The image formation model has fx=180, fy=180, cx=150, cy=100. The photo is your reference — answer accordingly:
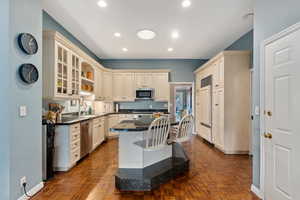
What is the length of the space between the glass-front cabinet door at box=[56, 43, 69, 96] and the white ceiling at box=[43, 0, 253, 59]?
29.1 inches

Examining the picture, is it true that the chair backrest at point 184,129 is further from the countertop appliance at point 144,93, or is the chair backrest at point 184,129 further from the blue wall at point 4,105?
the countertop appliance at point 144,93

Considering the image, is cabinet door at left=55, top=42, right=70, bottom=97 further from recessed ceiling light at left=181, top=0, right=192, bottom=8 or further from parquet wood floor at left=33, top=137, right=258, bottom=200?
recessed ceiling light at left=181, top=0, right=192, bottom=8

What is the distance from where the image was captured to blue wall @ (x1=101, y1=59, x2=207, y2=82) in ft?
23.6

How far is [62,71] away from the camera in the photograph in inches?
142

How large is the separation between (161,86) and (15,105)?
16.7 ft

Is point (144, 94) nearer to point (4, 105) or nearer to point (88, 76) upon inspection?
point (88, 76)

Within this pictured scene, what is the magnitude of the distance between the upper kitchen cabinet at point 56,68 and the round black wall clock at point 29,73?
30.1 inches

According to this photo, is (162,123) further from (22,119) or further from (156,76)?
(156,76)

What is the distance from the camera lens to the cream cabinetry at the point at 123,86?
22.4 ft

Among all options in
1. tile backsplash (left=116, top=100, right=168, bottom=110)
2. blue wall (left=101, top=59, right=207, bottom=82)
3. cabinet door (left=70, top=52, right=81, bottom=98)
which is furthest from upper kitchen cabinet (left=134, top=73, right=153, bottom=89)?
cabinet door (left=70, top=52, right=81, bottom=98)

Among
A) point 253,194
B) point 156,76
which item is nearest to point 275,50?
point 253,194

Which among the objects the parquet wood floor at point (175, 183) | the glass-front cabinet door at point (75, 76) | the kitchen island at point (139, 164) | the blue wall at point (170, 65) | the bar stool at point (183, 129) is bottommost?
the parquet wood floor at point (175, 183)

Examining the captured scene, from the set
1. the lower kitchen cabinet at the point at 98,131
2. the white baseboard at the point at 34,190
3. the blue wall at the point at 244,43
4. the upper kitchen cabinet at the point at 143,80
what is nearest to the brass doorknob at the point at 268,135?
the blue wall at the point at 244,43

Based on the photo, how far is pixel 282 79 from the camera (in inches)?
80.6
